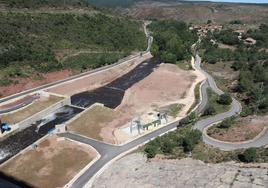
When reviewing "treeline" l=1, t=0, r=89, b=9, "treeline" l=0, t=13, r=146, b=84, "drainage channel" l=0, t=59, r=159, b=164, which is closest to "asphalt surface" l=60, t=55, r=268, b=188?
"drainage channel" l=0, t=59, r=159, b=164

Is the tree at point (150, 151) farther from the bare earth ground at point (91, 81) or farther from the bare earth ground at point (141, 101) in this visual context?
the bare earth ground at point (91, 81)

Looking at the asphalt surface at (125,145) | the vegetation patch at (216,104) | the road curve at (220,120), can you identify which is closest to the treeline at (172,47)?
the road curve at (220,120)

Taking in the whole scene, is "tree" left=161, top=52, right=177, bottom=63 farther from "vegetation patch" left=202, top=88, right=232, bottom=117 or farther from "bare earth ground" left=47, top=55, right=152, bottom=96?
"vegetation patch" left=202, top=88, right=232, bottom=117

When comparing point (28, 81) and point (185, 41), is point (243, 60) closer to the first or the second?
point (185, 41)

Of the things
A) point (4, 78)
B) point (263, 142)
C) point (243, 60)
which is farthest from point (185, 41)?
point (263, 142)

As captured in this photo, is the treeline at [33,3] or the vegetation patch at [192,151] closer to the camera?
the vegetation patch at [192,151]

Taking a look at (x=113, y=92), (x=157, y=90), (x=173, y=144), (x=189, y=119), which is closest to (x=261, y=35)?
(x=157, y=90)

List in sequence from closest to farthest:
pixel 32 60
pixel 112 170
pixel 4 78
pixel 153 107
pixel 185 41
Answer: pixel 112 170 < pixel 153 107 < pixel 4 78 < pixel 32 60 < pixel 185 41
